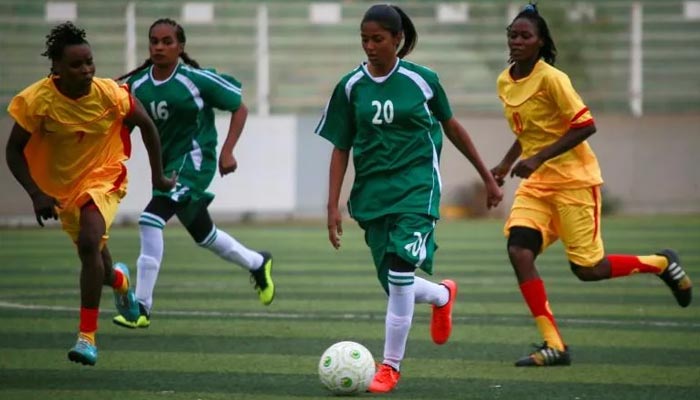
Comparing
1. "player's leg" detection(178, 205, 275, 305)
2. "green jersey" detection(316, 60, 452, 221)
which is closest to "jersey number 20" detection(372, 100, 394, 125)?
"green jersey" detection(316, 60, 452, 221)

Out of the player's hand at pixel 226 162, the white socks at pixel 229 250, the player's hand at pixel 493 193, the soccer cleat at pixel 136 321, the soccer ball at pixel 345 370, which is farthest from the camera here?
the white socks at pixel 229 250

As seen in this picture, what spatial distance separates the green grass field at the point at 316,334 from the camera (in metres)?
7.98

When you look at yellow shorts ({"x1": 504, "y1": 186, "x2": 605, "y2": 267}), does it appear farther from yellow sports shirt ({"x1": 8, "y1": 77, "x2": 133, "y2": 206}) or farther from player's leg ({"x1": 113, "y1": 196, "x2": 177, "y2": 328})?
player's leg ({"x1": 113, "y1": 196, "x2": 177, "y2": 328})

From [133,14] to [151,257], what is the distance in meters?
16.1

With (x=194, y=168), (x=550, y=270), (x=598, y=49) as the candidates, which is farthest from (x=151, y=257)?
(x=598, y=49)

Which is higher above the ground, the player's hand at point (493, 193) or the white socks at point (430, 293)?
the player's hand at point (493, 193)

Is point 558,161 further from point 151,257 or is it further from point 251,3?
Result: point 251,3

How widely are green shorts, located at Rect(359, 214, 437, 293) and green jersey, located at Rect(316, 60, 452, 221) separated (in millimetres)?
51

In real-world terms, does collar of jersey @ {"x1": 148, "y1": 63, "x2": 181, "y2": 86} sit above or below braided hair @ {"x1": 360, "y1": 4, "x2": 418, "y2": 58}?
below

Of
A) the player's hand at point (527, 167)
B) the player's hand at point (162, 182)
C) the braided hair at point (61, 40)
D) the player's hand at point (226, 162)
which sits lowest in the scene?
the player's hand at point (226, 162)

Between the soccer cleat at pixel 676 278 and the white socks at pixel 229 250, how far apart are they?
3086mm

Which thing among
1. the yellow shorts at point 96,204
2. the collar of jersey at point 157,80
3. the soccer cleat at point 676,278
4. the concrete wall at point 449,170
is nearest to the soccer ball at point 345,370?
the yellow shorts at point 96,204

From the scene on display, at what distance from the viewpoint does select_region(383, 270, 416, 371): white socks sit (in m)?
7.97

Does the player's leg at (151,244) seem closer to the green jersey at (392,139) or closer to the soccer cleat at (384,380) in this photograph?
the green jersey at (392,139)
